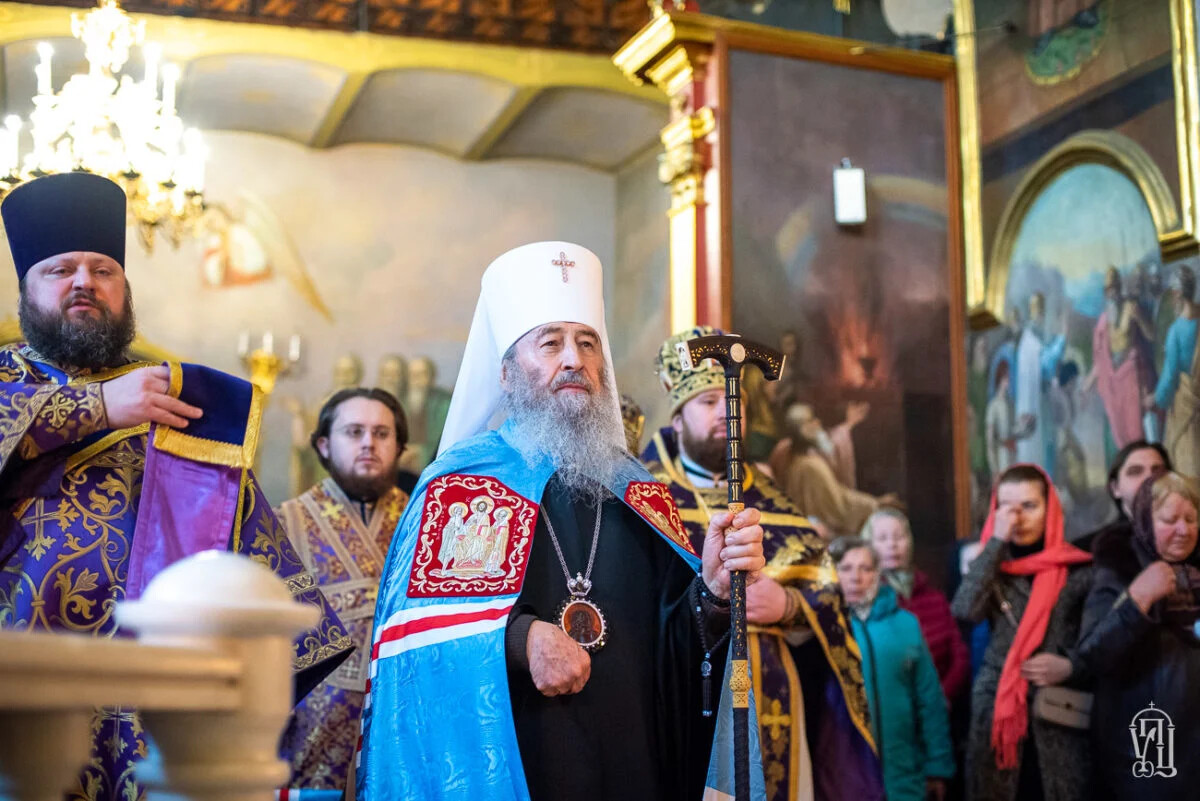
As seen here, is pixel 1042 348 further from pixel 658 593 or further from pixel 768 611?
pixel 658 593

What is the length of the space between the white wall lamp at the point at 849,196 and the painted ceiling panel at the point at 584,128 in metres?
4.10

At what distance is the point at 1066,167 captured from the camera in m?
8.08

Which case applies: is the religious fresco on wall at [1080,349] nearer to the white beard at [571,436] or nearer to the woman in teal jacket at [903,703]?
the woman in teal jacket at [903,703]

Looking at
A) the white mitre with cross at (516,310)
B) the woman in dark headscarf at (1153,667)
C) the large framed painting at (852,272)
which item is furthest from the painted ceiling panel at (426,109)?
the white mitre with cross at (516,310)

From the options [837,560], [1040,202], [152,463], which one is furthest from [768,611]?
[1040,202]

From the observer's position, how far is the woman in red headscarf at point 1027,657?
5949 millimetres

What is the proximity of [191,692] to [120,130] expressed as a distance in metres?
8.15

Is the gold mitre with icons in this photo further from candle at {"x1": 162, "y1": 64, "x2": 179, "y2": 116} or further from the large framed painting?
candle at {"x1": 162, "y1": 64, "x2": 179, "y2": 116}

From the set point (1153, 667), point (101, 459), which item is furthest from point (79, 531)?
point (1153, 667)

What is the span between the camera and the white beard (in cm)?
363

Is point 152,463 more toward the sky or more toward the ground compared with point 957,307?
more toward the ground

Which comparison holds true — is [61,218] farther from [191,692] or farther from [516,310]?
[191,692]

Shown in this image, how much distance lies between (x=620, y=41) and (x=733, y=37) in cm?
360

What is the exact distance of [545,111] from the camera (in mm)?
11961
